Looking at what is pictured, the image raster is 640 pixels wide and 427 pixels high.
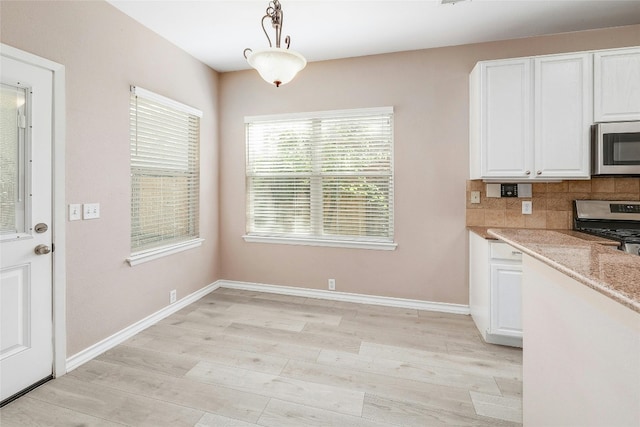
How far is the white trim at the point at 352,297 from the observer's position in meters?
Answer: 3.24

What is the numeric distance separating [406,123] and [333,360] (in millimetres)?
2428

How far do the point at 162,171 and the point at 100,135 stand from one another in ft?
2.32

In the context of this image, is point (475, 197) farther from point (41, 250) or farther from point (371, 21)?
point (41, 250)

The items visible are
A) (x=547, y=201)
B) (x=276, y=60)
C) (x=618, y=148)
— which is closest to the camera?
(x=276, y=60)

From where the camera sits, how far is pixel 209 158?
12.2 feet

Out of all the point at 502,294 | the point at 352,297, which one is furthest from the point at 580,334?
the point at 352,297

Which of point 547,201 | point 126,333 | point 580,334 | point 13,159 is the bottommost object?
point 126,333

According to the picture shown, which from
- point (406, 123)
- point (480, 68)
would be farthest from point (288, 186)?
point (480, 68)

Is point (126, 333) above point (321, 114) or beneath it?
beneath

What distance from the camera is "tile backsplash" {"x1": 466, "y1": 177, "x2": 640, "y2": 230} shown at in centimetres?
278

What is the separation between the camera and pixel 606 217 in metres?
2.73

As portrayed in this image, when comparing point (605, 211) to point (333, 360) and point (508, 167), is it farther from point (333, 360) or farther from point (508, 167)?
point (333, 360)

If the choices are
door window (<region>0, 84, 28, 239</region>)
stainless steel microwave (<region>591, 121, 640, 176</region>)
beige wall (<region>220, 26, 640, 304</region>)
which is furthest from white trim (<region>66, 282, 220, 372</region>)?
stainless steel microwave (<region>591, 121, 640, 176</region>)

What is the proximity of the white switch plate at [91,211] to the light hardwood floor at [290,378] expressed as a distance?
3.58 feet
